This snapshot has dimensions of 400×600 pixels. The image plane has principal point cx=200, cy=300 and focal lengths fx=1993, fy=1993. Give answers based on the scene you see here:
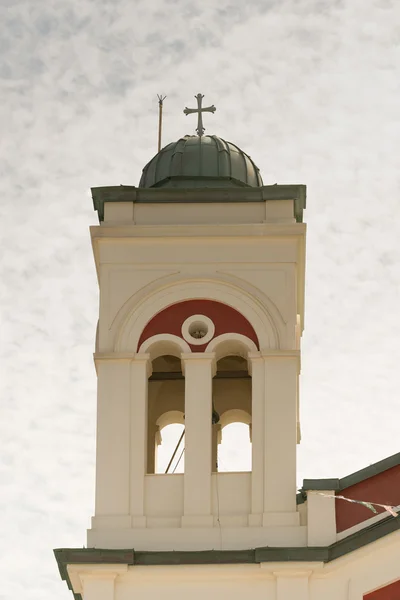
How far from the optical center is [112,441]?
28.6m

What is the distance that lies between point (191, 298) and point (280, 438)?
2.55 meters

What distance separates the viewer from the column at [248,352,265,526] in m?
28.1

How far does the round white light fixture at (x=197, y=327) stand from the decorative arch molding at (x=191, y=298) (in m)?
0.33

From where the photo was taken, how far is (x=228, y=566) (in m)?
27.5

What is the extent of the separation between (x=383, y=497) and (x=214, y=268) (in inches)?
178

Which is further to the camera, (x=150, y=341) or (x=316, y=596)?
(x=150, y=341)

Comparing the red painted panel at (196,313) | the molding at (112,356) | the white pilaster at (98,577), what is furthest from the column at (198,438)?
the white pilaster at (98,577)

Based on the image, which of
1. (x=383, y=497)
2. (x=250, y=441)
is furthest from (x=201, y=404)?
(x=383, y=497)

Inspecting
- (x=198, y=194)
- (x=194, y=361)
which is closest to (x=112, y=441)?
(x=194, y=361)

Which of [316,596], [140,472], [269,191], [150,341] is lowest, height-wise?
[316,596]

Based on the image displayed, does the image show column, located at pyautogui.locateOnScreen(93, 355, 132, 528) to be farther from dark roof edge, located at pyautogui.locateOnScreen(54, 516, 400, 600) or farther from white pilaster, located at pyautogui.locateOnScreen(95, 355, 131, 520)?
dark roof edge, located at pyautogui.locateOnScreen(54, 516, 400, 600)

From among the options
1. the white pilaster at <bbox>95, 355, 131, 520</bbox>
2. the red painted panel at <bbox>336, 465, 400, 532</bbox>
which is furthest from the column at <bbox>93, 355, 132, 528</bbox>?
the red painted panel at <bbox>336, 465, 400, 532</bbox>

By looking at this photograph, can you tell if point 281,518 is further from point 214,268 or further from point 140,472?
point 214,268

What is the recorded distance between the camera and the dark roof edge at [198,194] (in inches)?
1180
